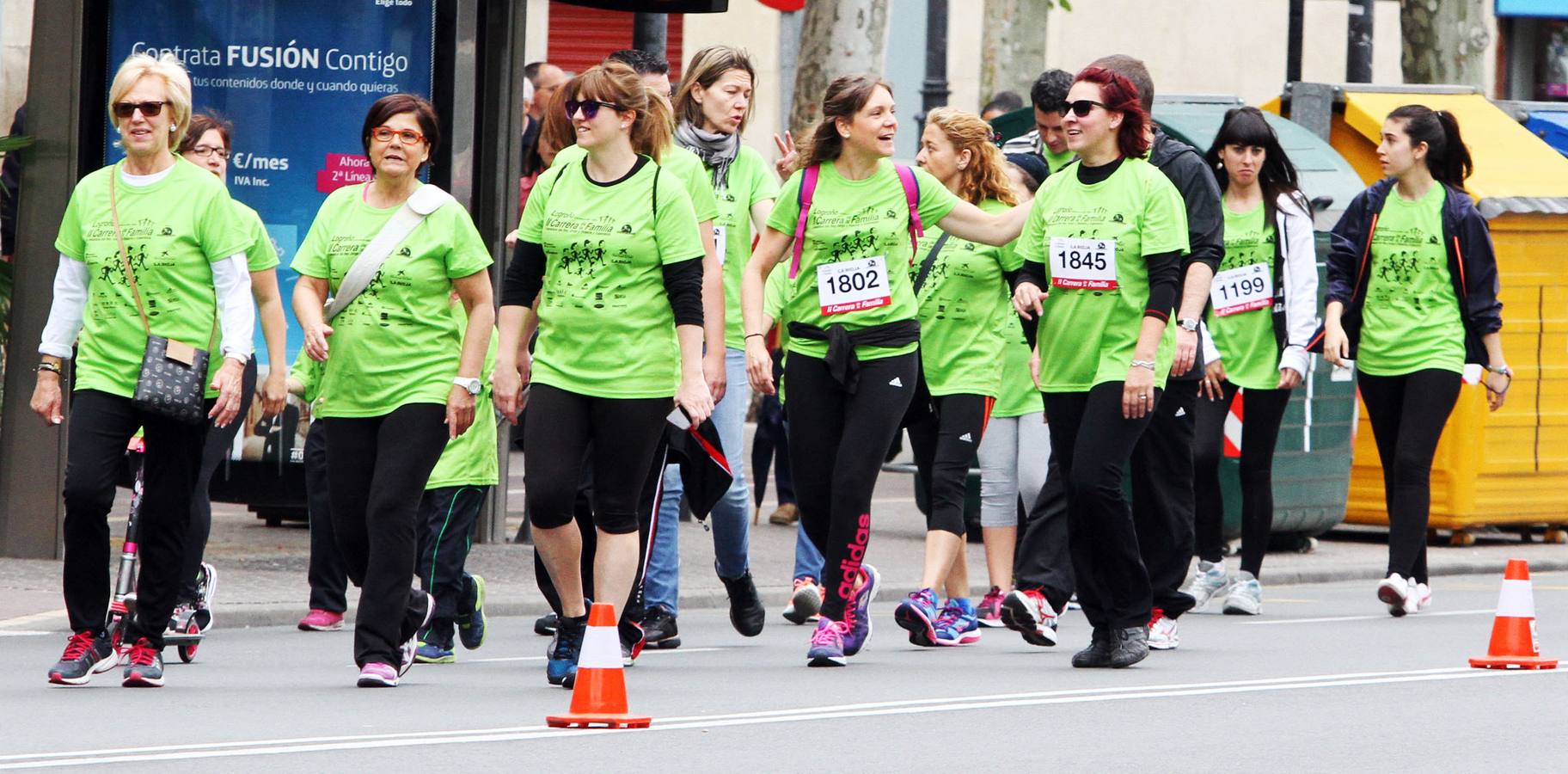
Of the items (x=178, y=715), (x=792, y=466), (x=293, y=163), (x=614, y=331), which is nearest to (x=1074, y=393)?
(x=792, y=466)

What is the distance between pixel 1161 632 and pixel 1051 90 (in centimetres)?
192

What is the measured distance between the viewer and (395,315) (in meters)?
7.79

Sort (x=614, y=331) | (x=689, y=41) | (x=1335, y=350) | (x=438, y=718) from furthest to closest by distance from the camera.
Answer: (x=689, y=41)
(x=1335, y=350)
(x=614, y=331)
(x=438, y=718)

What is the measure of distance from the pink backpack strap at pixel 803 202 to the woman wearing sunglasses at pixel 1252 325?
2.21m

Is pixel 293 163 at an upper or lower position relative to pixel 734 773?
upper

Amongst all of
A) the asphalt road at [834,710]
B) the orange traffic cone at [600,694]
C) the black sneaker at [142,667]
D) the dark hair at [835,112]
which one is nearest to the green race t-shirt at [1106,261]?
the dark hair at [835,112]

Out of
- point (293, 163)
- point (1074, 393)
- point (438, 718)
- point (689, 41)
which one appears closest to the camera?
point (438, 718)

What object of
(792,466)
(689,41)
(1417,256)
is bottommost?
(792,466)

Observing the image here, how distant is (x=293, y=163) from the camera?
11797 millimetres

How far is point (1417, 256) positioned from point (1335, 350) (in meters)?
0.51

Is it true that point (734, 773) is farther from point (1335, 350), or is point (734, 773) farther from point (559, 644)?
point (1335, 350)

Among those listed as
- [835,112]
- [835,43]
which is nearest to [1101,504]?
[835,112]

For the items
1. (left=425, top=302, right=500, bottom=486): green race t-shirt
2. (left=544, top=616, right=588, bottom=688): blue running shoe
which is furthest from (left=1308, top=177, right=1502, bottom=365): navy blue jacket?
(left=544, top=616, right=588, bottom=688): blue running shoe

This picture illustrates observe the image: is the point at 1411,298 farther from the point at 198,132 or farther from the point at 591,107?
the point at 198,132
